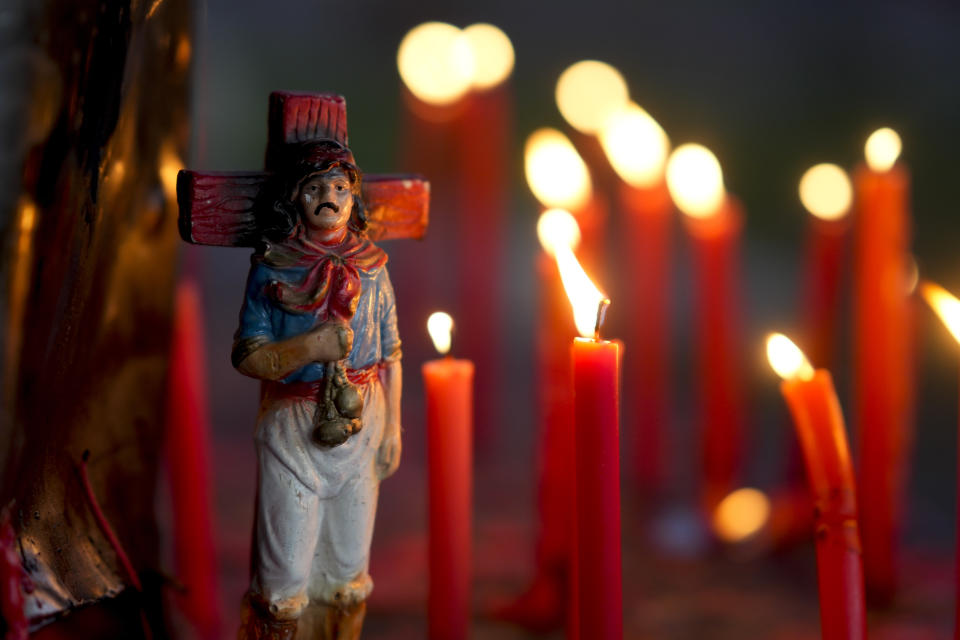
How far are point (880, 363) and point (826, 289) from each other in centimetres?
21

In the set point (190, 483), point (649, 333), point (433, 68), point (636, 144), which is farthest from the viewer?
point (433, 68)

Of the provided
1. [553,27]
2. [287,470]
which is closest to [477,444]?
[287,470]

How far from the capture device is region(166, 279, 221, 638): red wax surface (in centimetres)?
101

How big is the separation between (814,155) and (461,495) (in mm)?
1700

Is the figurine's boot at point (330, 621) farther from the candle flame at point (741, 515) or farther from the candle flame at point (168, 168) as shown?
the candle flame at point (741, 515)

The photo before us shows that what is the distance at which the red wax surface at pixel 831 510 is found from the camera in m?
0.74

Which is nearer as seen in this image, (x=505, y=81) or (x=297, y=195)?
(x=297, y=195)

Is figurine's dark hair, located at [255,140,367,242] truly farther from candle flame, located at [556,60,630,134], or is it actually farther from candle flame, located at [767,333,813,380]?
candle flame, located at [556,60,630,134]

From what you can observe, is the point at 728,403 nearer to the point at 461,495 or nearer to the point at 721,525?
the point at 721,525

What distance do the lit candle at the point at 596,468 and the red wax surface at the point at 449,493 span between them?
0.44 ft

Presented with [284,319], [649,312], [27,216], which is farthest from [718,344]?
[27,216]

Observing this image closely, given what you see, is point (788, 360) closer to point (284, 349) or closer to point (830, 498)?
point (830, 498)

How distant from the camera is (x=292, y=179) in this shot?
0.74m

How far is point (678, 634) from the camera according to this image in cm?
103
